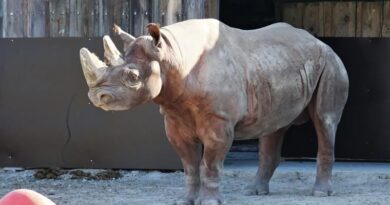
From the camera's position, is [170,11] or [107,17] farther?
[107,17]

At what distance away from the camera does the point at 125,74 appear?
5.98 meters

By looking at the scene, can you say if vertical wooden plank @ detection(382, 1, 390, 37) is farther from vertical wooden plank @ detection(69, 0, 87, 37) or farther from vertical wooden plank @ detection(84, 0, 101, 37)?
vertical wooden plank @ detection(69, 0, 87, 37)

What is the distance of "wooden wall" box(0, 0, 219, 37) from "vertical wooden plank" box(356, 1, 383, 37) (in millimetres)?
2499

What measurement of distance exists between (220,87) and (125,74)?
3.13 ft

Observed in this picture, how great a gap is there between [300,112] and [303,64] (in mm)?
427

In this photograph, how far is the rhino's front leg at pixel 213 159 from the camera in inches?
261

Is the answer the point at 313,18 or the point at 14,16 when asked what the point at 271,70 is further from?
the point at 313,18

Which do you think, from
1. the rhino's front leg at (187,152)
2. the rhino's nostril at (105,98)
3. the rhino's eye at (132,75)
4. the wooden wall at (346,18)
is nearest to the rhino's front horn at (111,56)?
the rhino's eye at (132,75)

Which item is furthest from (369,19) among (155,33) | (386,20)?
(155,33)

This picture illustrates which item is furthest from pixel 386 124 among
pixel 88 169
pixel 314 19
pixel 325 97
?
pixel 88 169

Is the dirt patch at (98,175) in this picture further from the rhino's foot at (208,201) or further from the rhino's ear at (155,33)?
the rhino's ear at (155,33)

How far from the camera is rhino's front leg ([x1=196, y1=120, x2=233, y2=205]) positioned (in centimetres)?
662

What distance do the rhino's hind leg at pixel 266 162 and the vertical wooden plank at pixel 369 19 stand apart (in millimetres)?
3287

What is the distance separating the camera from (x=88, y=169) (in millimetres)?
9492
